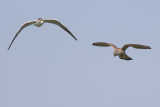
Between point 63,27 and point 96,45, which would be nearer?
point 96,45

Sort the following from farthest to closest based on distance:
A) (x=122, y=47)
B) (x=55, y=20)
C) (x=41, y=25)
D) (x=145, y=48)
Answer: (x=55, y=20) → (x=41, y=25) → (x=122, y=47) → (x=145, y=48)

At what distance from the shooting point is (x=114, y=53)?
128 feet

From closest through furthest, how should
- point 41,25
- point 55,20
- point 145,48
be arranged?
1. point 145,48
2. point 41,25
3. point 55,20

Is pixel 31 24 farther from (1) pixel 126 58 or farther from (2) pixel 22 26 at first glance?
(1) pixel 126 58

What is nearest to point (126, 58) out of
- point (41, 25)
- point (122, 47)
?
point (122, 47)

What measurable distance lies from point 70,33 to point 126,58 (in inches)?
684

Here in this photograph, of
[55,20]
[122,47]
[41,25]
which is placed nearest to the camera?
[122,47]

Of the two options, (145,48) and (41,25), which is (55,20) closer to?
(41,25)

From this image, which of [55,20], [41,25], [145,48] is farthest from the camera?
[55,20]

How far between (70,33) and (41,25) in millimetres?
5060

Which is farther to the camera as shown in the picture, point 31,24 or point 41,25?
point 31,24

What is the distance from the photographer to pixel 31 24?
181 feet

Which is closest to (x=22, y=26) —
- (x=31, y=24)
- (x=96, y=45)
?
(x=31, y=24)

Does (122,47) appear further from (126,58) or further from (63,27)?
(63,27)
